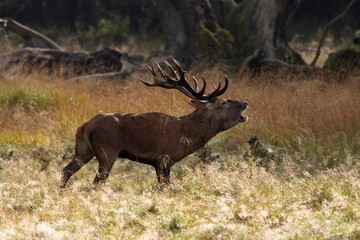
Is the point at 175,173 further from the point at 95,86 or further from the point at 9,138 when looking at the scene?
the point at 95,86

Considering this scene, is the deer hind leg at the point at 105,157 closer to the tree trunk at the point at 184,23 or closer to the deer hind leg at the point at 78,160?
the deer hind leg at the point at 78,160

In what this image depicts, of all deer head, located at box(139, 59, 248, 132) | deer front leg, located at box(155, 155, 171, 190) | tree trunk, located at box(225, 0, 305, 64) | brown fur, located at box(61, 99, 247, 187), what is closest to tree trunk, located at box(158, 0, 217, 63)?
tree trunk, located at box(225, 0, 305, 64)

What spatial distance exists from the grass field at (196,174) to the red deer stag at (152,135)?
11.3 inches

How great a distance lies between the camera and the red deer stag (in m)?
6.22

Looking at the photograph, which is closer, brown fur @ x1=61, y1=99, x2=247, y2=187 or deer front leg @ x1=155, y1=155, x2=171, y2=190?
brown fur @ x1=61, y1=99, x2=247, y2=187

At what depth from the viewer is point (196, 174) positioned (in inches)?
273

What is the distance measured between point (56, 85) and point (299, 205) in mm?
6901

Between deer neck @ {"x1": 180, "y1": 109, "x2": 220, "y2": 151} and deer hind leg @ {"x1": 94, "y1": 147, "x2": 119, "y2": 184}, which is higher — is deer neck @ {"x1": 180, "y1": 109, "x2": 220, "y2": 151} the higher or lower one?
the higher one

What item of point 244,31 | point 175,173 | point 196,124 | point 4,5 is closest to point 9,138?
point 175,173

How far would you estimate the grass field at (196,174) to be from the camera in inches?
196

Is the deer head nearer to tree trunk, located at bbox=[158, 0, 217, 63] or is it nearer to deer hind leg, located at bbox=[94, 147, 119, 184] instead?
deer hind leg, located at bbox=[94, 147, 119, 184]

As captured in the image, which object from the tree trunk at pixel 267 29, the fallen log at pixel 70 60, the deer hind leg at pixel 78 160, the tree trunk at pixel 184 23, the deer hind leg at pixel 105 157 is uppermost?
the deer hind leg at pixel 105 157

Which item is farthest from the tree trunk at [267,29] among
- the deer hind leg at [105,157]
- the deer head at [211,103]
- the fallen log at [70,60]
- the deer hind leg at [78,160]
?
the deer hind leg at [105,157]

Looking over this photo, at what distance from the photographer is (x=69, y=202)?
5.73 metres
